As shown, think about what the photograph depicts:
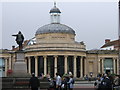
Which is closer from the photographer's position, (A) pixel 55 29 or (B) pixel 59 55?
(B) pixel 59 55

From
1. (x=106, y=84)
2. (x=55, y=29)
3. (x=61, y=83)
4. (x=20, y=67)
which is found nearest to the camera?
(x=106, y=84)

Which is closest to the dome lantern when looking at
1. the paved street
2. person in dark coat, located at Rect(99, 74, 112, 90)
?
the paved street

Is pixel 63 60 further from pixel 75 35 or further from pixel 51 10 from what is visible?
pixel 51 10

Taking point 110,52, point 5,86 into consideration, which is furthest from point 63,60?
point 5,86

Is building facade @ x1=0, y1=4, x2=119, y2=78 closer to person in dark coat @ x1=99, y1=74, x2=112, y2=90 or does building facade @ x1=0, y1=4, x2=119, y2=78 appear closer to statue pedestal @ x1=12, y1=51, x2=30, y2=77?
statue pedestal @ x1=12, y1=51, x2=30, y2=77

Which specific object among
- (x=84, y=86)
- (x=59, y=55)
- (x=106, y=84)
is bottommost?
(x=84, y=86)

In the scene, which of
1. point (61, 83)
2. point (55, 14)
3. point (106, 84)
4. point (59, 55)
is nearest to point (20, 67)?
point (61, 83)

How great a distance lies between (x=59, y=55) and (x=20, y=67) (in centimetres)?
5034

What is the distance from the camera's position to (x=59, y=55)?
9488cm

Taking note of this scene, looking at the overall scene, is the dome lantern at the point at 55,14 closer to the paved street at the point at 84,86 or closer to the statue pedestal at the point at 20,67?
the paved street at the point at 84,86

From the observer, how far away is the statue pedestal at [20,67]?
4419 centimetres

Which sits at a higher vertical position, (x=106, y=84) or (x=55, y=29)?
(x=55, y=29)

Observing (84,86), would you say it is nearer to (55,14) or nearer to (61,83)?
(61,83)

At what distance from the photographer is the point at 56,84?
3469cm
